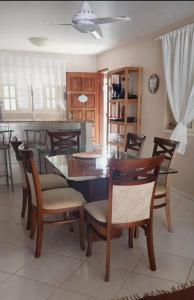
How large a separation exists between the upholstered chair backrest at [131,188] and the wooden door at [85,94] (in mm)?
4357

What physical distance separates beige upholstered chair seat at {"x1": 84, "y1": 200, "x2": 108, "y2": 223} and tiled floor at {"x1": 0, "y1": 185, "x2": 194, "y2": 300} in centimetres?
42

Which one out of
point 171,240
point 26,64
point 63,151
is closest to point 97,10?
point 63,151

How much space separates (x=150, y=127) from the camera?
4355 millimetres

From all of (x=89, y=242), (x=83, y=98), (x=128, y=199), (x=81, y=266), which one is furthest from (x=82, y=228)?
(x=83, y=98)

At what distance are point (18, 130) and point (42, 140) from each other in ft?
1.32

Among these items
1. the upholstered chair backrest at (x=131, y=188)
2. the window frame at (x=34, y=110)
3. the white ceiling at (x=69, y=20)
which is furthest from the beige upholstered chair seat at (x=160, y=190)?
the window frame at (x=34, y=110)

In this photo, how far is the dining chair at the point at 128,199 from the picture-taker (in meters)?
1.79

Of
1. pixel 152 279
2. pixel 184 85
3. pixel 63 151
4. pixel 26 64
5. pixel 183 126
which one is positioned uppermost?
pixel 26 64

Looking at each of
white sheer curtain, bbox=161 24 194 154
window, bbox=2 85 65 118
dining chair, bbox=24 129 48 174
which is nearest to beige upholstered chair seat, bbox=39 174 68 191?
dining chair, bbox=24 129 48 174

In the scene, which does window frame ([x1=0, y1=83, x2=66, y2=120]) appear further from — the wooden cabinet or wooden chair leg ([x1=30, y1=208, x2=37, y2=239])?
wooden chair leg ([x1=30, y1=208, x2=37, y2=239])

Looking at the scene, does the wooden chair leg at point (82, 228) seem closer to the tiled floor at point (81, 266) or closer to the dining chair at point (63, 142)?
the tiled floor at point (81, 266)

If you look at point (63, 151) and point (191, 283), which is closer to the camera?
point (191, 283)

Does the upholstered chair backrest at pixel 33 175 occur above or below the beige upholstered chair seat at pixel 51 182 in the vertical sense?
above

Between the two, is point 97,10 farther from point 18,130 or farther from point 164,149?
point 18,130
